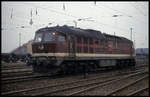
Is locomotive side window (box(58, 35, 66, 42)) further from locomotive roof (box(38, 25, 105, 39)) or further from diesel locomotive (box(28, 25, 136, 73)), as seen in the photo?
locomotive roof (box(38, 25, 105, 39))

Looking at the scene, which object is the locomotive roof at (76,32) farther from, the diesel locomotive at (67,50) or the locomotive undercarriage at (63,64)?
the locomotive undercarriage at (63,64)

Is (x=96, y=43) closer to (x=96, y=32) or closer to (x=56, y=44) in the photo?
(x=96, y=32)

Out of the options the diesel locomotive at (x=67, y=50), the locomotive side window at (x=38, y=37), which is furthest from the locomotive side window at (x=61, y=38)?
the locomotive side window at (x=38, y=37)

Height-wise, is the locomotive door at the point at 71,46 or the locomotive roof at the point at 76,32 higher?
the locomotive roof at the point at 76,32

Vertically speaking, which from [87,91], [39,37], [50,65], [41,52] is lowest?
[87,91]

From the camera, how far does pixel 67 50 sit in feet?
50.5

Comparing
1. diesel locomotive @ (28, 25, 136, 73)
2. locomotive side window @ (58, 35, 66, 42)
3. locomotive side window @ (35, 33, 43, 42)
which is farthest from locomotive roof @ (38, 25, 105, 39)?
locomotive side window @ (35, 33, 43, 42)

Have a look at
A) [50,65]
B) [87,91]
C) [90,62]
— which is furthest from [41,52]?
[87,91]

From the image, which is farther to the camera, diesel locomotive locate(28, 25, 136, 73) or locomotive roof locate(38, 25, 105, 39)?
locomotive roof locate(38, 25, 105, 39)

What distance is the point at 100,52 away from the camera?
19156 millimetres

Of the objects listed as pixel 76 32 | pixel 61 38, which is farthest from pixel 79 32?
pixel 61 38

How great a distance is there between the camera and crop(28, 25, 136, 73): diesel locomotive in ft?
48.2

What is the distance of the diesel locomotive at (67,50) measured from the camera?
14.7 m

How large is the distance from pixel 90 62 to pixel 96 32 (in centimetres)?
313
